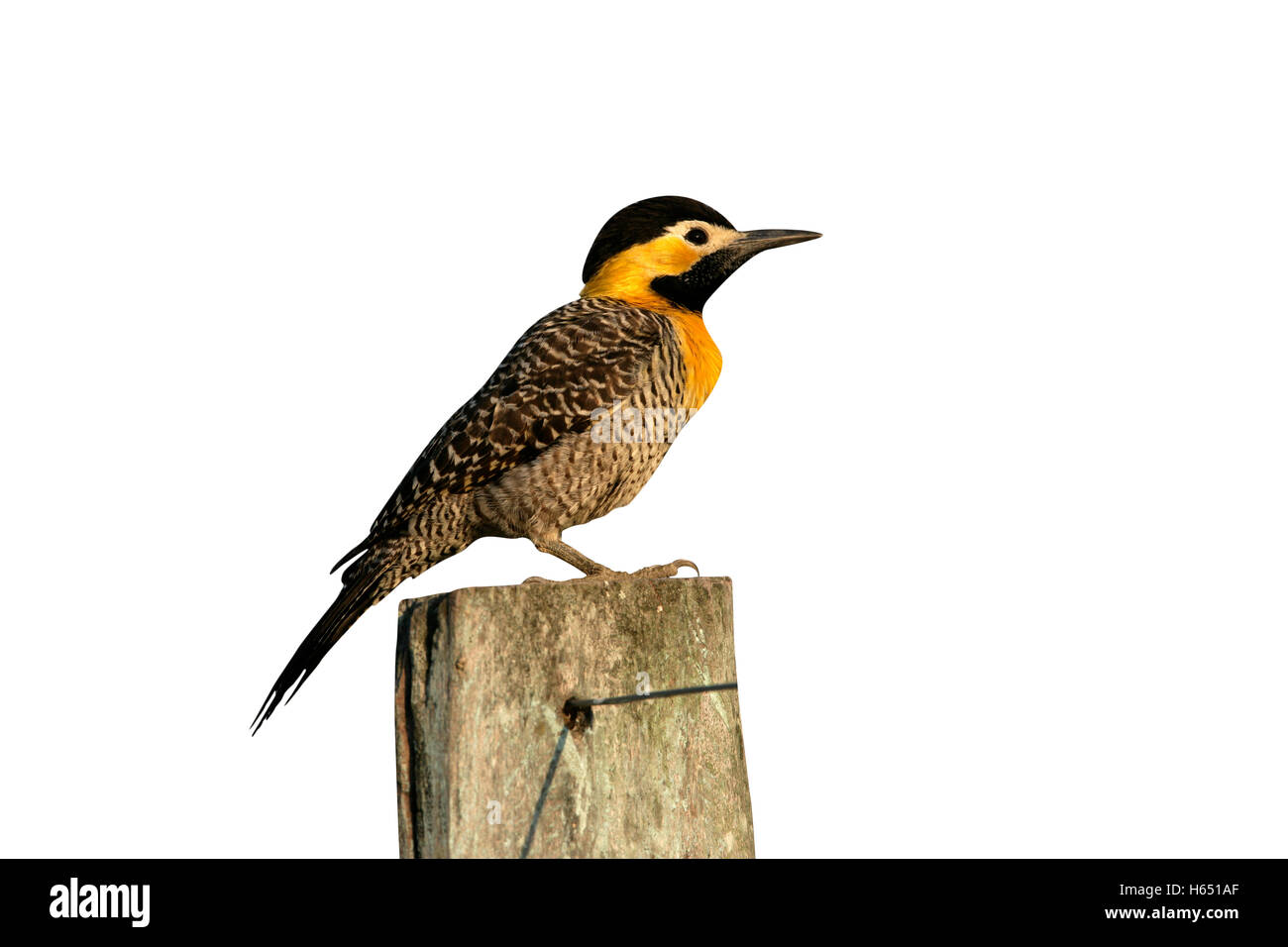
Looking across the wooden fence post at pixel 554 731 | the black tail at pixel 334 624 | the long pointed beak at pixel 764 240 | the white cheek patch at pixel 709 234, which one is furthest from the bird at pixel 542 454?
the wooden fence post at pixel 554 731

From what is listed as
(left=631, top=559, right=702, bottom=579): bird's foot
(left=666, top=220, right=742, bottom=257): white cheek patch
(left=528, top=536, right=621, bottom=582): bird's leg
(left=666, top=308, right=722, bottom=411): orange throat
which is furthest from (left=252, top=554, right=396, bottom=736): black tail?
(left=666, top=220, right=742, bottom=257): white cheek patch

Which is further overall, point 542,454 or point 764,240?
point 764,240

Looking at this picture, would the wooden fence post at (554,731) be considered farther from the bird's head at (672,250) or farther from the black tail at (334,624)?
the bird's head at (672,250)

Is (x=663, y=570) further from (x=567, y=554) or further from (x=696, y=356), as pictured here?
(x=696, y=356)

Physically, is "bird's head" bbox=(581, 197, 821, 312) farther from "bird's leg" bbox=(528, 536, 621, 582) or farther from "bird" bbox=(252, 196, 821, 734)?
"bird's leg" bbox=(528, 536, 621, 582)

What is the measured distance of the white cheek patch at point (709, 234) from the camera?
630cm

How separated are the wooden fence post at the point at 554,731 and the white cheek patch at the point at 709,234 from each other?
2178mm

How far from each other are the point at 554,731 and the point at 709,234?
2864 mm

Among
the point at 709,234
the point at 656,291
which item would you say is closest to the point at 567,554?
the point at 656,291

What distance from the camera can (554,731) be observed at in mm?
4504

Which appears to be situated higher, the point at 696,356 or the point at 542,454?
the point at 696,356

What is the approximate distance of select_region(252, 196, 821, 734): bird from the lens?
18.6 feet
